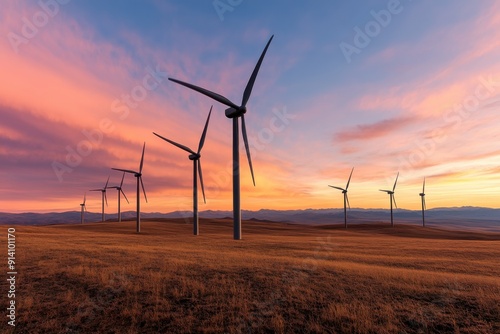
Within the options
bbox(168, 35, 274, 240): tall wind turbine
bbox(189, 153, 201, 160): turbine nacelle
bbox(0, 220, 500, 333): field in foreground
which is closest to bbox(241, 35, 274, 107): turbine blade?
bbox(168, 35, 274, 240): tall wind turbine

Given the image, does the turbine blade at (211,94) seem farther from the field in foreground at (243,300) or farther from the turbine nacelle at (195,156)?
the field in foreground at (243,300)

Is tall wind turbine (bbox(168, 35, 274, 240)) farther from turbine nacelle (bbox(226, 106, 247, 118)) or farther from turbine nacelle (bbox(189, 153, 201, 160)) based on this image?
turbine nacelle (bbox(189, 153, 201, 160))

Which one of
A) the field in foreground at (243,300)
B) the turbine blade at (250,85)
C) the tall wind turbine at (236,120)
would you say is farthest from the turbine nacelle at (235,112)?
the field in foreground at (243,300)

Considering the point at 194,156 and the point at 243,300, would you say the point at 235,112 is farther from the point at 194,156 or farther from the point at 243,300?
the point at 243,300

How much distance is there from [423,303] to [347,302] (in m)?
3.52

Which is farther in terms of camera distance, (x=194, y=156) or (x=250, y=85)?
(x=194, y=156)

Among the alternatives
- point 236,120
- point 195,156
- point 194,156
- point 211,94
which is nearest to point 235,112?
point 236,120

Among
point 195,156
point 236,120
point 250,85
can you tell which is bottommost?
point 195,156

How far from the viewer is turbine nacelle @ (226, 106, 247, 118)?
171 ft

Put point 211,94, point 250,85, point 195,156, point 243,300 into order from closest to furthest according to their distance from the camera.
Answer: point 243,300 < point 211,94 < point 250,85 < point 195,156

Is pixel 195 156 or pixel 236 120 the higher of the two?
pixel 236 120

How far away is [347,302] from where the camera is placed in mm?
13812

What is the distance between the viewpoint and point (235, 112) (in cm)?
5256

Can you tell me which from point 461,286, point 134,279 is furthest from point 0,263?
point 461,286
